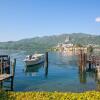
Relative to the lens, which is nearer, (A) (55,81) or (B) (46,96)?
(B) (46,96)

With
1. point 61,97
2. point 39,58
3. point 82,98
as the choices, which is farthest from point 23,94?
point 39,58

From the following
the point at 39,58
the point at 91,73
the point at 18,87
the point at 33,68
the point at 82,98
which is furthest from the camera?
the point at 39,58

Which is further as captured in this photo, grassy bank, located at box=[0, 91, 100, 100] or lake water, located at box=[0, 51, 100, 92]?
lake water, located at box=[0, 51, 100, 92]

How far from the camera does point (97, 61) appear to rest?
60031 mm

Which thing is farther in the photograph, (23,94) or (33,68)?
(33,68)

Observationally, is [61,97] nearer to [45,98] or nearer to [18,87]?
[45,98]

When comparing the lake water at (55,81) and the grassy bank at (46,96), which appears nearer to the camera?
the grassy bank at (46,96)

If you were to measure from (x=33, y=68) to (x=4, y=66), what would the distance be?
28089 millimetres

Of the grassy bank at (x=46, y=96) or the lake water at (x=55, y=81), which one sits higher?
the grassy bank at (x=46, y=96)

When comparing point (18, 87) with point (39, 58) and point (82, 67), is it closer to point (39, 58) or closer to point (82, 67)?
point (82, 67)

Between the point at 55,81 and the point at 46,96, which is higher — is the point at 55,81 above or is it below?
below

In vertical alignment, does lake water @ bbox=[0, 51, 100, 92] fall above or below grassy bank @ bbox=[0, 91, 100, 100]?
below

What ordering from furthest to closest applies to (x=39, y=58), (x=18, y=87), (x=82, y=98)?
(x=39, y=58), (x=18, y=87), (x=82, y=98)

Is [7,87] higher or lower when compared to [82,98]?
lower
